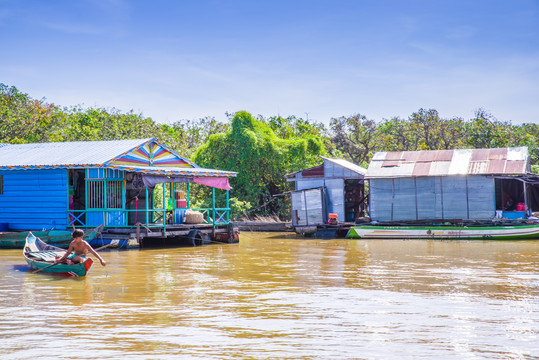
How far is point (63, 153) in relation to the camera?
870 inches

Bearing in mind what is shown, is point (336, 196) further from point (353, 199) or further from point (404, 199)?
point (404, 199)

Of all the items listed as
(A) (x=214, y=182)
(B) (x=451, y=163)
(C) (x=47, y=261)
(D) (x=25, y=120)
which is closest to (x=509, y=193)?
(B) (x=451, y=163)

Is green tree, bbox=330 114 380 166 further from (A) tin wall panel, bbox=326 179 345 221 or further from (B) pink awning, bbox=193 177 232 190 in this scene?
(B) pink awning, bbox=193 177 232 190

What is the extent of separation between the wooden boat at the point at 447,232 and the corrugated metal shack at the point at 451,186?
3.46 ft

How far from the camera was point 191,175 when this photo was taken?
21.9 m

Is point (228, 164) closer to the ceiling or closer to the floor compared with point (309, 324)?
closer to the ceiling

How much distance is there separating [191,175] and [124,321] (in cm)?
1327

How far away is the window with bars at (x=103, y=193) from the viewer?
2055cm

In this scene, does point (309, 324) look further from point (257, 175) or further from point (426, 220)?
point (257, 175)

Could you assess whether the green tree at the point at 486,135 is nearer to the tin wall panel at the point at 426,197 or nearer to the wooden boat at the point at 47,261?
the tin wall panel at the point at 426,197

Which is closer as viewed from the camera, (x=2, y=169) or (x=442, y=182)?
(x=2, y=169)

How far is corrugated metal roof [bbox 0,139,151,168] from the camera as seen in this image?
20547 mm

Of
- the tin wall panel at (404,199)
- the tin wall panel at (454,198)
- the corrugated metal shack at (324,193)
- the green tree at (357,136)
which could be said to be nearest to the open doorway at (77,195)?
the corrugated metal shack at (324,193)

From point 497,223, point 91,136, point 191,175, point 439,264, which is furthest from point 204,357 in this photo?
point 91,136
